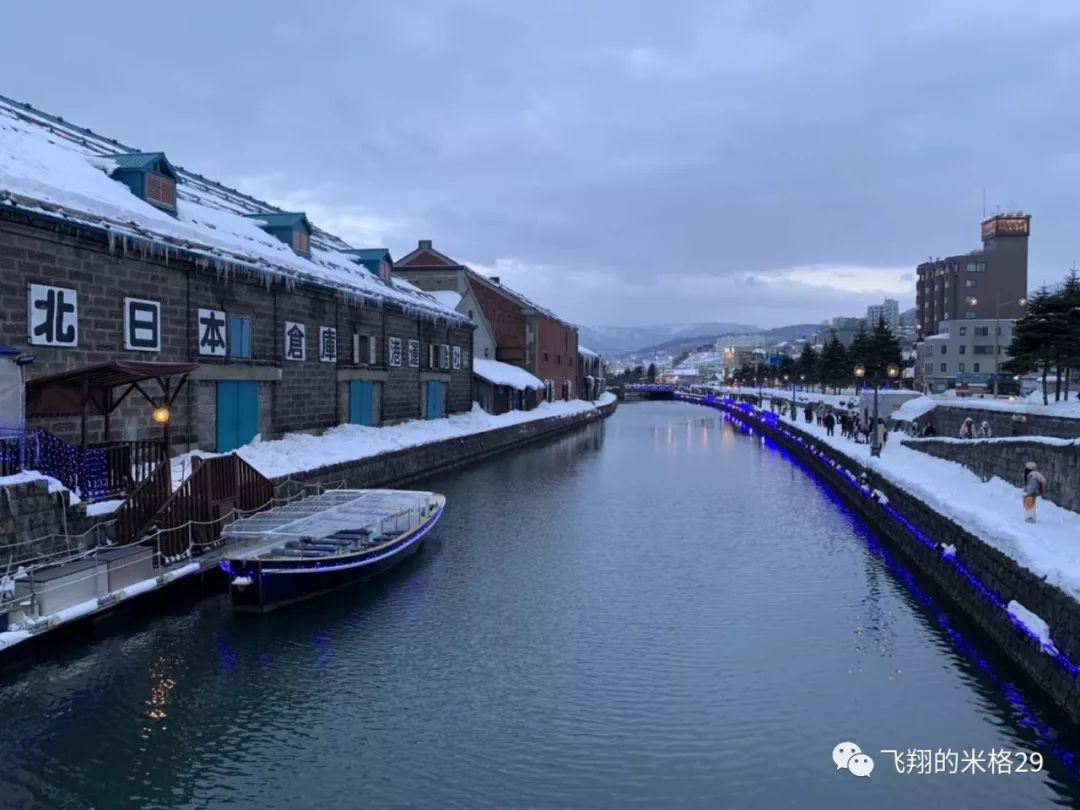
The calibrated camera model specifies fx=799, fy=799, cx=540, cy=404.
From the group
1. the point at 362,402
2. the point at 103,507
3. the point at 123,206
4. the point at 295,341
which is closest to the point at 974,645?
the point at 103,507

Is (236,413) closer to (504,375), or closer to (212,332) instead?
(212,332)

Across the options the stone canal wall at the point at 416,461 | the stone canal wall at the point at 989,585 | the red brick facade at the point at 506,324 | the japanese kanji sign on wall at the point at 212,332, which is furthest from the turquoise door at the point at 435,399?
the stone canal wall at the point at 989,585

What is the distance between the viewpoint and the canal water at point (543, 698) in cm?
1143

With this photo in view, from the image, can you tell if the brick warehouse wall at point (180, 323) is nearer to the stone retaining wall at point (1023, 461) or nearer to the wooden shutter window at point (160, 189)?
the wooden shutter window at point (160, 189)

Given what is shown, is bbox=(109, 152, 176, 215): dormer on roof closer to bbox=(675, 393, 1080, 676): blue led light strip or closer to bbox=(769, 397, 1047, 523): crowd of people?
bbox=(675, 393, 1080, 676): blue led light strip

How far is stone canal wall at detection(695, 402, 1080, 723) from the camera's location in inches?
522

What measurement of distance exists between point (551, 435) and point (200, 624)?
185 ft

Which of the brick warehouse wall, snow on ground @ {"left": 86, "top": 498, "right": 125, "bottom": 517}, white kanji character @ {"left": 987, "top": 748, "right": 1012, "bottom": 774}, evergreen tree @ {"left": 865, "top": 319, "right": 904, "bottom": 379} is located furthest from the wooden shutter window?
evergreen tree @ {"left": 865, "top": 319, "right": 904, "bottom": 379}

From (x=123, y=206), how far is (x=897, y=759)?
2588 centimetres

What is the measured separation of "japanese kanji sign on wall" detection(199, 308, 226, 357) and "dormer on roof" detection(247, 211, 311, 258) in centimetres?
1017


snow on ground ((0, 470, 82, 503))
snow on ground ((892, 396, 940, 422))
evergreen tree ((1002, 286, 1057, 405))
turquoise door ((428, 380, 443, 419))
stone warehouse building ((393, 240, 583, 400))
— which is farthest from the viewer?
stone warehouse building ((393, 240, 583, 400))

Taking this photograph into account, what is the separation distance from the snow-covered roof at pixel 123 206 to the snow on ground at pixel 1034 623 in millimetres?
25104

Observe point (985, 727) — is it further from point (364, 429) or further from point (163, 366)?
point (364, 429)

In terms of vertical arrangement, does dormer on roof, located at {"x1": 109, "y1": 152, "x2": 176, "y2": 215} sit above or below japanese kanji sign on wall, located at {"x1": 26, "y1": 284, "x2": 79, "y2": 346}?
above
